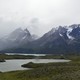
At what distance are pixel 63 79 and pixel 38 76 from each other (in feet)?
46.7

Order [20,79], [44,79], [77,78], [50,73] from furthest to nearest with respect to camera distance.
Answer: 1. [50,73]
2. [20,79]
3. [44,79]
4. [77,78]

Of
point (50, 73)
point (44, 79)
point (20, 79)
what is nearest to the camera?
point (44, 79)

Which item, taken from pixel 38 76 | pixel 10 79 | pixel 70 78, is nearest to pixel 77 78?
pixel 70 78

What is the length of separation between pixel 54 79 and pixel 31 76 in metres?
14.1

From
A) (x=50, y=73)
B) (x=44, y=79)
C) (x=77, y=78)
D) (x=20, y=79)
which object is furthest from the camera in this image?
(x=50, y=73)

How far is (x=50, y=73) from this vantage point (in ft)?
249

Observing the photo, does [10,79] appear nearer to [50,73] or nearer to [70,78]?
[50,73]

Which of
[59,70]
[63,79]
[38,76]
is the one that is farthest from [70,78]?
[59,70]

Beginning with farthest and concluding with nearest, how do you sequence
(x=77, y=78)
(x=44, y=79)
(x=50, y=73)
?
(x=50, y=73) < (x=44, y=79) < (x=77, y=78)

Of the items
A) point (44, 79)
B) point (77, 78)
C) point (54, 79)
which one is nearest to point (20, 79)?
point (44, 79)

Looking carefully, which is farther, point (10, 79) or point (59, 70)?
point (59, 70)

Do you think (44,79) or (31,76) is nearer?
(44,79)

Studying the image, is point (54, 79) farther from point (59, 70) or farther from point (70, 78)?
point (59, 70)

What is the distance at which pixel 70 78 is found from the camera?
60.3 m
